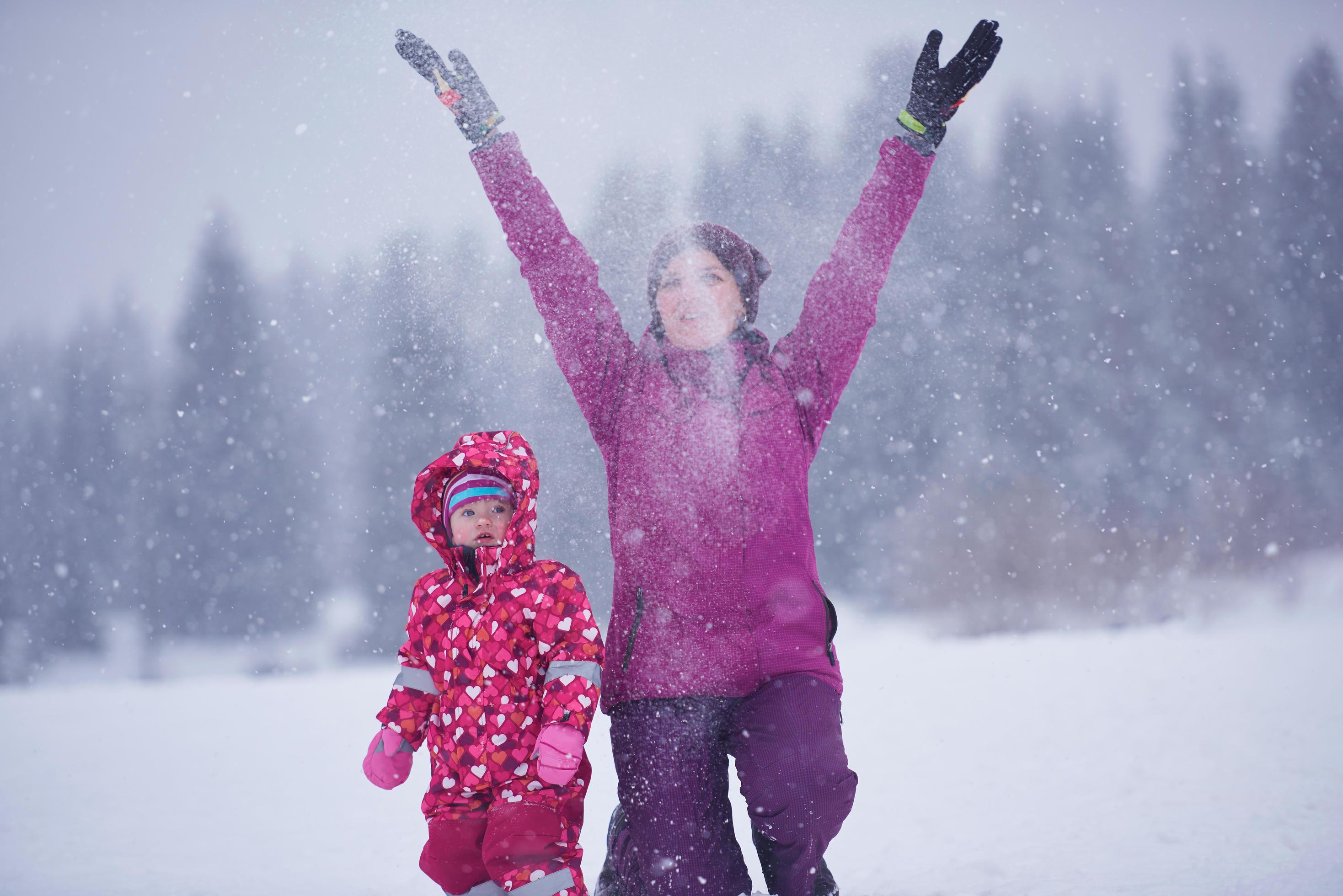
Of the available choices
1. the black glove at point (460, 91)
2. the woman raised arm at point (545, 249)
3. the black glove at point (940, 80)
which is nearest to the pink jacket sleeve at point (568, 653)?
the woman raised arm at point (545, 249)

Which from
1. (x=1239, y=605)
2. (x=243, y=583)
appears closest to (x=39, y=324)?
(x=243, y=583)

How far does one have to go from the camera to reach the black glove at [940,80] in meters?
2.46

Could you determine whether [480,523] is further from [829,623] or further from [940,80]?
[940,80]

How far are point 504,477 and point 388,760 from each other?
0.85 metres

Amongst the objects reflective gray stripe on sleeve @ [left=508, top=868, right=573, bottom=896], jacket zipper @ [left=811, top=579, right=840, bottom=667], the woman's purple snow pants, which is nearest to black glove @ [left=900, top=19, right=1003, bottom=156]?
jacket zipper @ [left=811, top=579, right=840, bottom=667]

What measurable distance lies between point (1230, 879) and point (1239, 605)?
1225cm

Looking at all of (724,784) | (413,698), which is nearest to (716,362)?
(724,784)

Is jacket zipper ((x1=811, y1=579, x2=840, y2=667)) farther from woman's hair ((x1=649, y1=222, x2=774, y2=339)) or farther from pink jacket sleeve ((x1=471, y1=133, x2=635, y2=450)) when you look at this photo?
woman's hair ((x1=649, y1=222, x2=774, y2=339))

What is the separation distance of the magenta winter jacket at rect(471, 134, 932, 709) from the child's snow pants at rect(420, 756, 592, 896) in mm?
334

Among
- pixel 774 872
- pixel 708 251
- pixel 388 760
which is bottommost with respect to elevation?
pixel 774 872

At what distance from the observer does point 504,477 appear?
2471 mm

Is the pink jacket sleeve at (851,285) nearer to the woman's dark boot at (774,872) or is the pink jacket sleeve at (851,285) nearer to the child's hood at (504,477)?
the child's hood at (504,477)

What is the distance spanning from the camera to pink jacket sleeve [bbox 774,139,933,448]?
2.50 meters

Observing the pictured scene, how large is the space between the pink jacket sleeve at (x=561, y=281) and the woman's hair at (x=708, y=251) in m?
0.16
